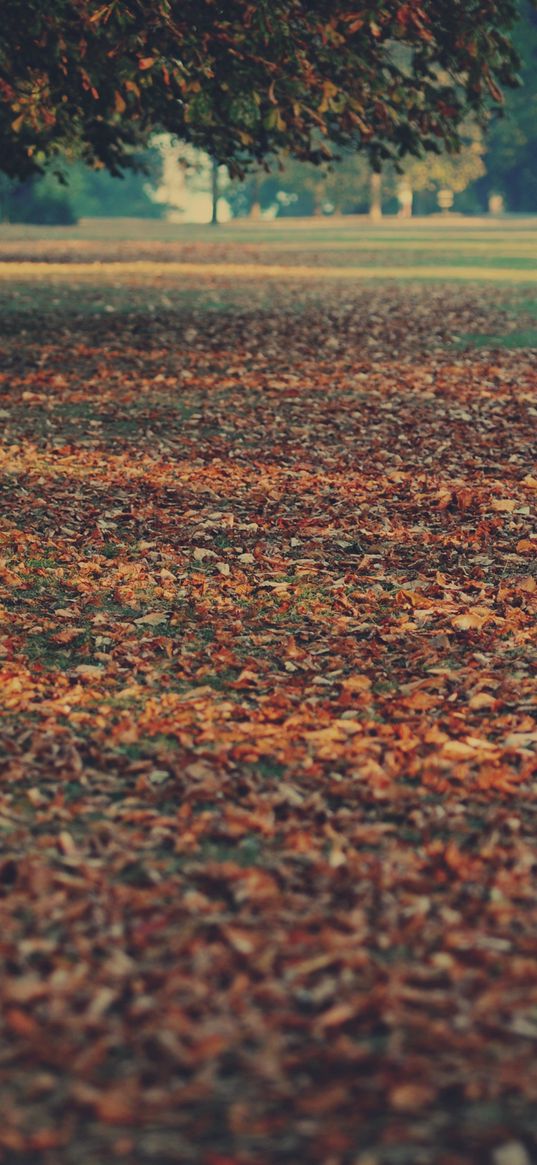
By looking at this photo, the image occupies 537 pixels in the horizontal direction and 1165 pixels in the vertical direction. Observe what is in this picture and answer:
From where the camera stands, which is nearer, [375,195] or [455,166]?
[455,166]

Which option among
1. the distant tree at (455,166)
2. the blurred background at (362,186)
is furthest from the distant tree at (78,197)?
the distant tree at (455,166)

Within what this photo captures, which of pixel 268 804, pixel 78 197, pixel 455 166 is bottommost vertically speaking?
pixel 268 804

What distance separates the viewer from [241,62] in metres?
20.2

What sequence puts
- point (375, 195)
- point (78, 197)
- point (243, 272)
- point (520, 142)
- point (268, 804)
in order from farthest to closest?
point (78, 197)
point (375, 195)
point (520, 142)
point (243, 272)
point (268, 804)

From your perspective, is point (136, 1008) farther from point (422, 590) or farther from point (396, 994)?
point (422, 590)

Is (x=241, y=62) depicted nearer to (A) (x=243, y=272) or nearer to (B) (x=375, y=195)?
(A) (x=243, y=272)

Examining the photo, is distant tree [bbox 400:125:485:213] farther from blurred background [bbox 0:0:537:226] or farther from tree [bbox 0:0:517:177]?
tree [bbox 0:0:517:177]

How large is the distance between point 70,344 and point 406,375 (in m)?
5.51

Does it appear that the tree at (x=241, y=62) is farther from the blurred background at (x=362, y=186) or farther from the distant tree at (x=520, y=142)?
the distant tree at (x=520, y=142)

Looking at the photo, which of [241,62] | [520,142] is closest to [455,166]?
[520,142]

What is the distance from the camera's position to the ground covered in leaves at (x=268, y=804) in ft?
12.8

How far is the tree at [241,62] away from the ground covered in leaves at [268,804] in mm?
7564

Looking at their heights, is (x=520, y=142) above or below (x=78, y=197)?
above

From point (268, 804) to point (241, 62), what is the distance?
54.3 ft
